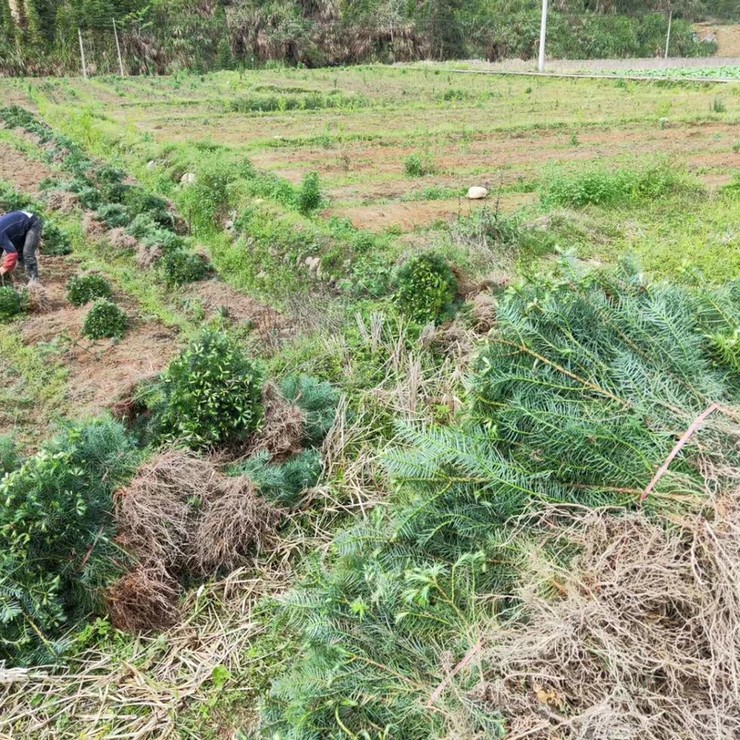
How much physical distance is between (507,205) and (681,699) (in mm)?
9346

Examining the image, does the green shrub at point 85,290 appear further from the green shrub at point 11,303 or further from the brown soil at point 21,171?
the brown soil at point 21,171

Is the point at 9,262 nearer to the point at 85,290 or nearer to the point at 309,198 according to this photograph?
the point at 85,290

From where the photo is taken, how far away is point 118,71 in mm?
41188

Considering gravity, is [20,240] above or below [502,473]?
below

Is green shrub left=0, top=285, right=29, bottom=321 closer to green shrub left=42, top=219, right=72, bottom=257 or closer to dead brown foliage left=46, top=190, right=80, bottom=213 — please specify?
green shrub left=42, top=219, right=72, bottom=257

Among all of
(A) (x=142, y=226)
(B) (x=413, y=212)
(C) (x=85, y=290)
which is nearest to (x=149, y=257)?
(A) (x=142, y=226)

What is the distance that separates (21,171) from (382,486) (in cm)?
1445

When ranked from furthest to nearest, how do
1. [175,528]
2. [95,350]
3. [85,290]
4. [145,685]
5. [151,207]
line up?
[151,207], [85,290], [95,350], [175,528], [145,685]

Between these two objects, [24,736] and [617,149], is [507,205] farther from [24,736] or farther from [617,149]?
[24,736]

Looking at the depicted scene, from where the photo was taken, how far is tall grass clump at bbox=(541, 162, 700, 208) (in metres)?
9.61

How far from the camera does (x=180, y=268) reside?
8.71 metres

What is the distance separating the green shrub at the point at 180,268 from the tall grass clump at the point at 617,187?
206 inches

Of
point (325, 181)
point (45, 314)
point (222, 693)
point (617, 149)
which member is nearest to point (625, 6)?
point (617, 149)

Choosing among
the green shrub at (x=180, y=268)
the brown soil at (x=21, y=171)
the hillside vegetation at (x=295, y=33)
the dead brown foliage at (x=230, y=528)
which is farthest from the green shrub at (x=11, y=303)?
the hillside vegetation at (x=295, y=33)
